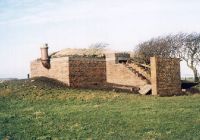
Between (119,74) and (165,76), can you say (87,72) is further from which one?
(165,76)

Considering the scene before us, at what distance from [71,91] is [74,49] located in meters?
8.19

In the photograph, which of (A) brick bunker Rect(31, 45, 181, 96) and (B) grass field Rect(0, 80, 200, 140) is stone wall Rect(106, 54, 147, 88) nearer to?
(A) brick bunker Rect(31, 45, 181, 96)

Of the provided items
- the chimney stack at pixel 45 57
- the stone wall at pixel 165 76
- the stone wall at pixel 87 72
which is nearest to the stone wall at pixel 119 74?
the stone wall at pixel 87 72

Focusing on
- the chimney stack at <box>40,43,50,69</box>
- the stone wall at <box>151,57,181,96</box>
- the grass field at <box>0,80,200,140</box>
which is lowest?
the grass field at <box>0,80,200,140</box>

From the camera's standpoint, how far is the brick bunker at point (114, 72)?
25.5 metres

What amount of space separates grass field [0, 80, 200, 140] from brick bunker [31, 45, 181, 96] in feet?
14.7

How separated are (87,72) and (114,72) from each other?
251 cm

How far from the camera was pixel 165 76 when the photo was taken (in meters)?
25.8

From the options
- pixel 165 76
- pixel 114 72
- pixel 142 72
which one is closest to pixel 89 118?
pixel 165 76

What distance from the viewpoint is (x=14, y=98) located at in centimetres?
2144

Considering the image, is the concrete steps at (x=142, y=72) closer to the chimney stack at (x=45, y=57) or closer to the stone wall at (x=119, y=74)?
the stone wall at (x=119, y=74)

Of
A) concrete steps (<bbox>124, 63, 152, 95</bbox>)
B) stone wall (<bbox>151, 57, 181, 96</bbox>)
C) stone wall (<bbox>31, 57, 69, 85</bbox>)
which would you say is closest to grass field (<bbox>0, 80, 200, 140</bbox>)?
stone wall (<bbox>151, 57, 181, 96</bbox>)

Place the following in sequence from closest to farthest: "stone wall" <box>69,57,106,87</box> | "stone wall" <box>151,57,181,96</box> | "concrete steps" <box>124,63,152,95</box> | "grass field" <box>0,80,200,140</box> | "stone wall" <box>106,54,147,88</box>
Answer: "grass field" <box>0,80,200,140</box> < "stone wall" <box>151,57,181,96</box> < "concrete steps" <box>124,63,152,95</box> < "stone wall" <box>69,57,106,87</box> < "stone wall" <box>106,54,147,88</box>

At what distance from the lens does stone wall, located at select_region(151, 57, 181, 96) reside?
25109 mm
